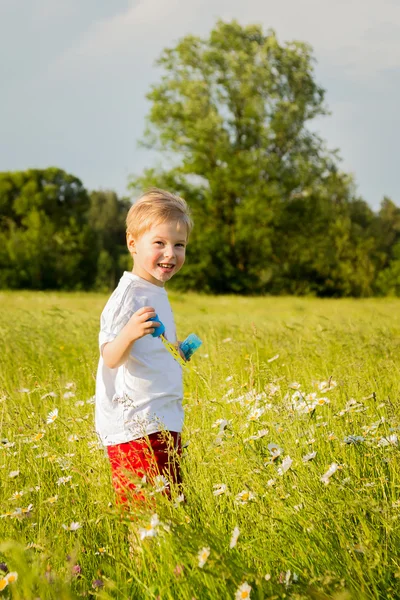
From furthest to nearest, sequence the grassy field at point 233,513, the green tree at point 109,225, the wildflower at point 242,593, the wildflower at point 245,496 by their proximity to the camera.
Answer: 1. the green tree at point 109,225
2. the wildflower at point 245,496
3. the grassy field at point 233,513
4. the wildflower at point 242,593

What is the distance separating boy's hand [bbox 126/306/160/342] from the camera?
282 cm

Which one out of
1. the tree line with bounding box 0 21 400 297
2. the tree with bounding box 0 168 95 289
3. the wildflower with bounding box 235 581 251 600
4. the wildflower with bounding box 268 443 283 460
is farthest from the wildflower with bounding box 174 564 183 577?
the tree with bounding box 0 168 95 289

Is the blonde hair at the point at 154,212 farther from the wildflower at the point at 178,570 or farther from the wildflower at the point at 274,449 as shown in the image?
the wildflower at the point at 178,570

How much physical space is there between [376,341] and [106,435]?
402 centimetres

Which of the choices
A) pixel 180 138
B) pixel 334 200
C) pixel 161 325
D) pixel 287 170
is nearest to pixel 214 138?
pixel 180 138

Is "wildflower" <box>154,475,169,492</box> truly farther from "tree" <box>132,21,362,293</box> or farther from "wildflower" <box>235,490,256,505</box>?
"tree" <box>132,21,362,293</box>

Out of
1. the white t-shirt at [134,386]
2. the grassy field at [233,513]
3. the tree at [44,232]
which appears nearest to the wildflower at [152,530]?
the grassy field at [233,513]

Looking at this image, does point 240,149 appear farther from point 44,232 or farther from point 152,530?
point 152,530

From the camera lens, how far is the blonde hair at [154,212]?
3170 millimetres

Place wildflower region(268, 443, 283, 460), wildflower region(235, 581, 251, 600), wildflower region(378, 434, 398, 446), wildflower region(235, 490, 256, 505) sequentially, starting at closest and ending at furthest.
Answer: wildflower region(235, 581, 251, 600) < wildflower region(235, 490, 256, 505) < wildflower region(268, 443, 283, 460) < wildflower region(378, 434, 398, 446)

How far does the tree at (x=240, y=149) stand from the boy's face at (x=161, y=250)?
28.6m

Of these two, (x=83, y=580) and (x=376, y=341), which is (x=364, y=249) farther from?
(x=83, y=580)

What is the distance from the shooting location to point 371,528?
2.44m

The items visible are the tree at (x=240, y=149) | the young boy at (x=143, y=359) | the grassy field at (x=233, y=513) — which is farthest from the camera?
the tree at (x=240, y=149)
